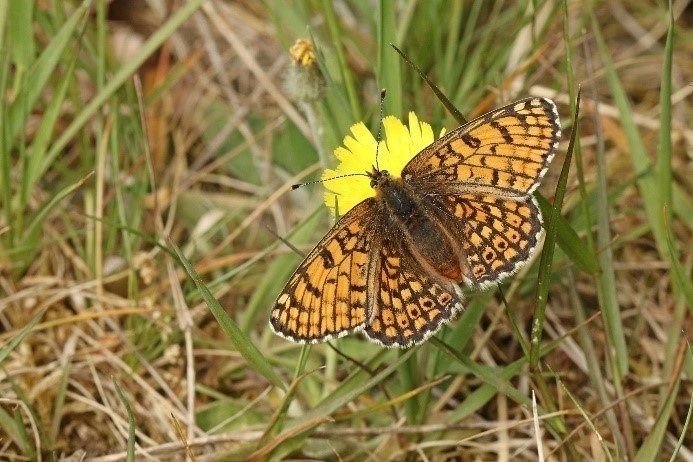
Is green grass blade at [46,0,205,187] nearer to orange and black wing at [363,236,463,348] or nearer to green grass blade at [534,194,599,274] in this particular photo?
orange and black wing at [363,236,463,348]

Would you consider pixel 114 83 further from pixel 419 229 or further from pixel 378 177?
pixel 419 229

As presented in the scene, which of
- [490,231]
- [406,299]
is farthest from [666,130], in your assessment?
[406,299]

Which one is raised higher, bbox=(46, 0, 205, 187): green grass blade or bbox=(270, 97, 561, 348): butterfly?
bbox=(46, 0, 205, 187): green grass blade

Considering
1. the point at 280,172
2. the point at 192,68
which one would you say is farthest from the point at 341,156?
the point at 192,68

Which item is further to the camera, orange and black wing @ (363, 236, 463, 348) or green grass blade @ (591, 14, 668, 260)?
green grass blade @ (591, 14, 668, 260)

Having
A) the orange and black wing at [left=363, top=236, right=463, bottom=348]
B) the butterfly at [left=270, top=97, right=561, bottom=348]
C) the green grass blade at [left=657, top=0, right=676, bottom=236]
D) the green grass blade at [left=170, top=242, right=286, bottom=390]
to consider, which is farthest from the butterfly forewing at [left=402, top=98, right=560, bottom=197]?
the green grass blade at [left=170, top=242, right=286, bottom=390]

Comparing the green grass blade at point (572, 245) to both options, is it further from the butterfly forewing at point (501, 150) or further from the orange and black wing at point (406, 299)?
the orange and black wing at point (406, 299)
